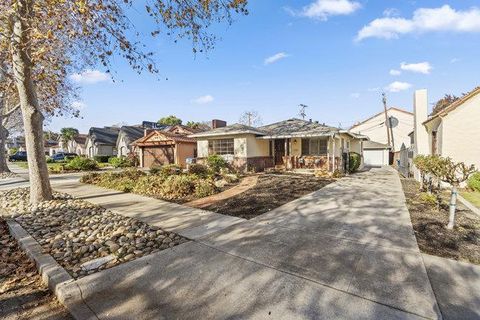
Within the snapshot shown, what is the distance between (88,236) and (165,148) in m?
20.4

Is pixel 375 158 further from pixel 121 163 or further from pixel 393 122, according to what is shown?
pixel 121 163

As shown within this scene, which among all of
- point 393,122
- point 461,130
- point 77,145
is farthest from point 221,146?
point 77,145

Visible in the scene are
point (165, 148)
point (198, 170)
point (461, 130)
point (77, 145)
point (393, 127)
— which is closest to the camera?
point (461, 130)

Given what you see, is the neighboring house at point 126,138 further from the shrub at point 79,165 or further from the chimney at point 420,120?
the chimney at point 420,120

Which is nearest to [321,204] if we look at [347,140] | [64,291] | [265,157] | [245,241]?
[245,241]

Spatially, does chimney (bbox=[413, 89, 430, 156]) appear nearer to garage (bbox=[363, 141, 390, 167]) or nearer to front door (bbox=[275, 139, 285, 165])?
front door (bbox=[275, 139, 285, 165])

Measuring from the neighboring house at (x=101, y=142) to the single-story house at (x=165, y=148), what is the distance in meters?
19.1

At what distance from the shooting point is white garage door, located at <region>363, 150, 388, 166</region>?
33.2m

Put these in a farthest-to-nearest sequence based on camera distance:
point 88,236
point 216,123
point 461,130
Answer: point 216,123
point 461,130
point 88,236

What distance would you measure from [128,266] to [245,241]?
2104mm

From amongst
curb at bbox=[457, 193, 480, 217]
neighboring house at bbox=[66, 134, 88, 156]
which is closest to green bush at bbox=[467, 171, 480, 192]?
curb at bbox=[457, 193, 480, 217]

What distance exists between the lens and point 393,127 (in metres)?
35.2

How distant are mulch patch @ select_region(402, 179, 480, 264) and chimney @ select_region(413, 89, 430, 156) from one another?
26.4ft

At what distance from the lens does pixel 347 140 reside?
21312 millimetres
